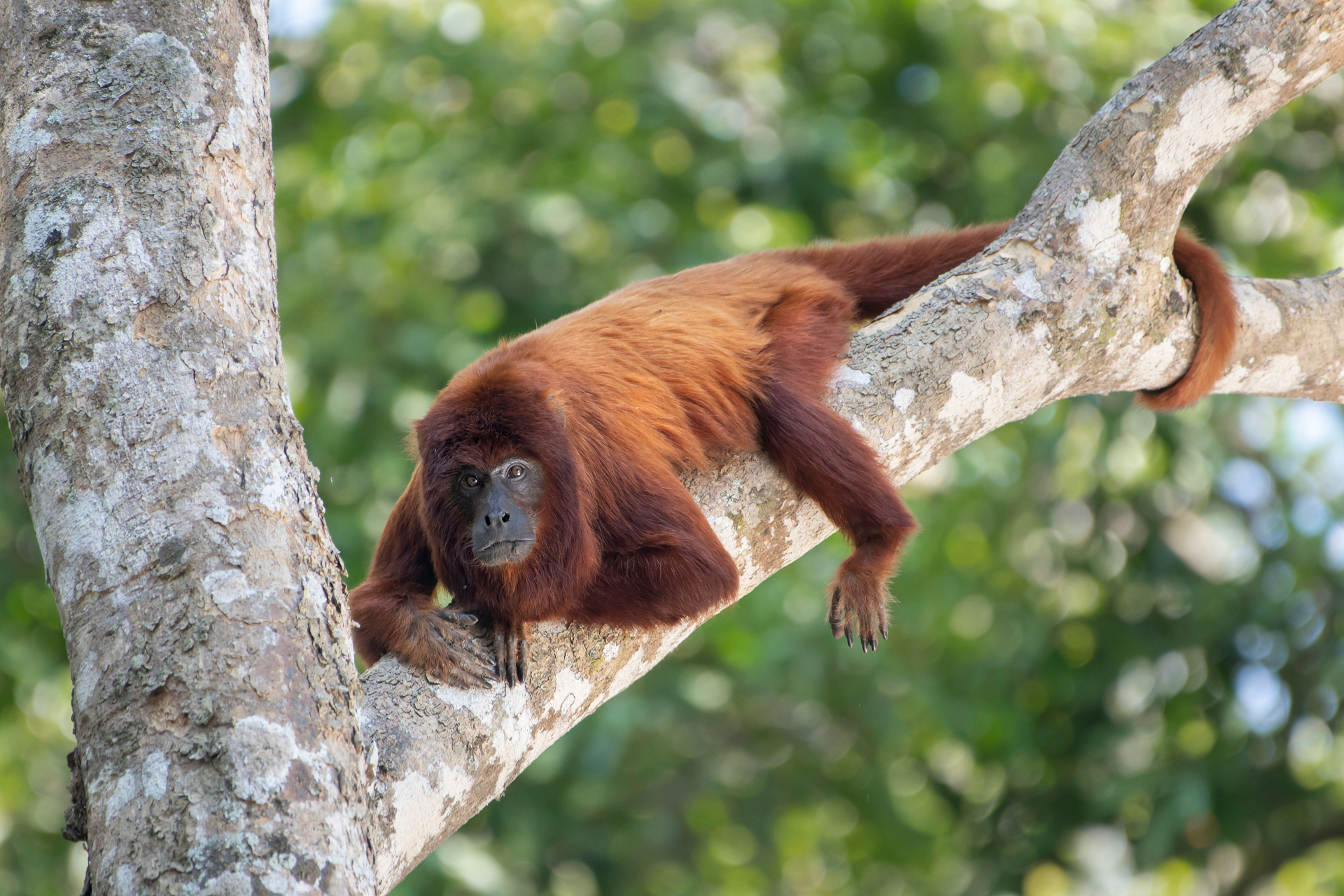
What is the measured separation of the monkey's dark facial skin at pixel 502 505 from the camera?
10.1 ft

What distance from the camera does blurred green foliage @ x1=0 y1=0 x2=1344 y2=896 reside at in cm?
641

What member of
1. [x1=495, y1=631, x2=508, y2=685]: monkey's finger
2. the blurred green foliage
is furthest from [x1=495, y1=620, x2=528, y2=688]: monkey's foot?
the blurred green foliage

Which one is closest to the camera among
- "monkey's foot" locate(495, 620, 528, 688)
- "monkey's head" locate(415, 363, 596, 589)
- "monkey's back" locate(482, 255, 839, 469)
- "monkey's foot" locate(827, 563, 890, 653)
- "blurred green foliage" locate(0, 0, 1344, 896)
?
"monkey's foot" locate(495, 620, 528, 688)

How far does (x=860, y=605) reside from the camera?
3.54 meters

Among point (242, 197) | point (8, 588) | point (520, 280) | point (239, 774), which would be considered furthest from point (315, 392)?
point (239, 774)

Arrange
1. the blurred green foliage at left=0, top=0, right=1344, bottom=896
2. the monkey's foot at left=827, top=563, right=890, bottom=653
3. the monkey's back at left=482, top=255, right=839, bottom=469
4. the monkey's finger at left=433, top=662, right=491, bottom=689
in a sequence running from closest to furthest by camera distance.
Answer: the monkey's finger at left=433, top=662, right=491, bottom=689 < the monkey's back at left=482, top=255, right=839, bottom=469 < the monkey's foot at left=827, top=563, right=890, bottom=653 < the blurred green foliage at left=0, top=0, right=1344, bottom=896

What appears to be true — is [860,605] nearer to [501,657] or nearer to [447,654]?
[501,657]

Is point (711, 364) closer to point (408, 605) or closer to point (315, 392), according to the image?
point (408, 605)

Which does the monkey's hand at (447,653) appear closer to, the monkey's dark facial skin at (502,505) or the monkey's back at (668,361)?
the monkey's dark facial skin at (502,505)

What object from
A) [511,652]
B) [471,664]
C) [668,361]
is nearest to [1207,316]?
[668,361]

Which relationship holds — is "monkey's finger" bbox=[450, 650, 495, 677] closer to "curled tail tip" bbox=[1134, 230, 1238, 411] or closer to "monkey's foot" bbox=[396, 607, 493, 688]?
"monkey's foot" bbox=[396, 607, 493, 688]

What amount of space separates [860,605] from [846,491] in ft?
1.65

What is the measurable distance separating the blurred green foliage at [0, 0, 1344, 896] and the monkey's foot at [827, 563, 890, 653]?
257cm

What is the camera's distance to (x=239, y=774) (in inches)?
68.9
